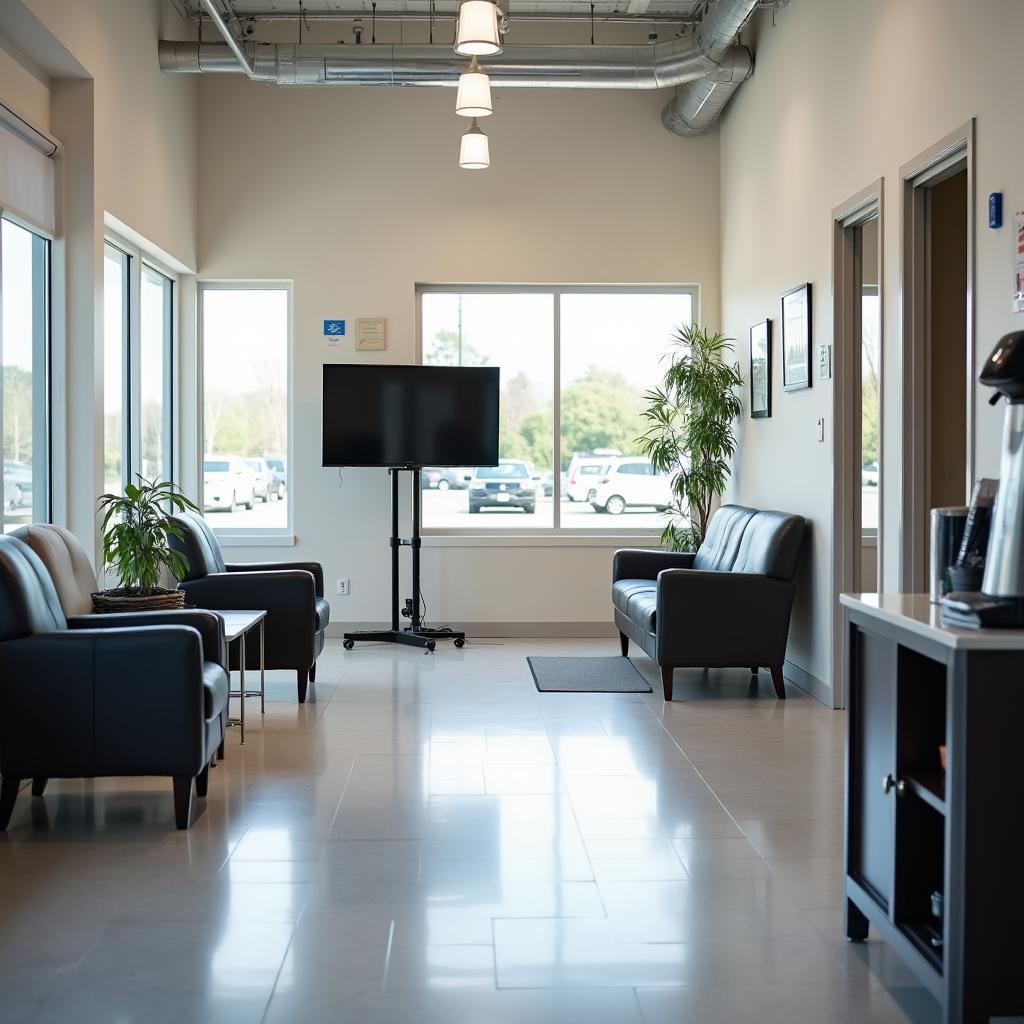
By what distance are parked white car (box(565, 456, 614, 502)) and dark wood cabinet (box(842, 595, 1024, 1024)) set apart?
222 inches

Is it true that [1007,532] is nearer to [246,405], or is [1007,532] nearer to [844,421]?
[844,421]

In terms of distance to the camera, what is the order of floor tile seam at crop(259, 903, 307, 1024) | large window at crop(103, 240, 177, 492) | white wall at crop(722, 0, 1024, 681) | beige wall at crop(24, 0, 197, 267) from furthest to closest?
1. large window at crop(103, 240, 177, 492)
2. beige wall at crop(24, 0, 197, 267)
3. white wall at crop(722, 0, 1024, 681)
4. floor tile seam at crop(259, 903, 307, 1024)

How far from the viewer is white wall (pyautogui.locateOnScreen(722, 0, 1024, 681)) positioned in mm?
3918

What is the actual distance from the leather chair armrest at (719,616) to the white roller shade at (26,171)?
3.36 metres

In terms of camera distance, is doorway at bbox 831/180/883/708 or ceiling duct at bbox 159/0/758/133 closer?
doorway at bbox 831/180/883/708

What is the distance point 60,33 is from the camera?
17.0 feet

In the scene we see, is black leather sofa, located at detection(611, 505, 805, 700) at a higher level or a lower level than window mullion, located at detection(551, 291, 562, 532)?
lower

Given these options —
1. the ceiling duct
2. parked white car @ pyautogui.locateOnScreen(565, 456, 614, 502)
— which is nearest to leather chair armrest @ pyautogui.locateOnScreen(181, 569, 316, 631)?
A: parked white car @ pyautogui.locateOnScreen(565, 456, 614, 502)

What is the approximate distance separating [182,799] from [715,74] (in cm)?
531

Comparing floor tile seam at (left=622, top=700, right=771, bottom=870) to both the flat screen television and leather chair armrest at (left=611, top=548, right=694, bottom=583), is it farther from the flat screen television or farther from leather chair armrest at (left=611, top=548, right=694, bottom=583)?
the flat screen television

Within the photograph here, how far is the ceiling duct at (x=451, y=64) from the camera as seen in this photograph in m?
7.05

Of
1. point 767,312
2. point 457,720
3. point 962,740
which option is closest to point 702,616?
point 457,720

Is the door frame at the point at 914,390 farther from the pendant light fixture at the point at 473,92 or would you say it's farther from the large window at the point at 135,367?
the large window at the point at 135,367

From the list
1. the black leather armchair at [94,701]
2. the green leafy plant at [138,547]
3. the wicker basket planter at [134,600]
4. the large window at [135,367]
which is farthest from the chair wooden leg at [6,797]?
the large window at [135,367]
